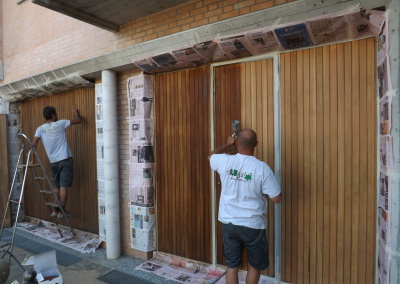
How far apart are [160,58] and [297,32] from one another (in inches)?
66.3

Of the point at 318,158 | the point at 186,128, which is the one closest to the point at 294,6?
the point at 318,158

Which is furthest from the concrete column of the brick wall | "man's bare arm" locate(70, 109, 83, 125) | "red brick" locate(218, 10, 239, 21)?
"red brick" locate(218, 10, 239, 21)

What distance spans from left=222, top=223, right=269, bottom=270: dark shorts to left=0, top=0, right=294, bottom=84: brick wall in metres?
2.21

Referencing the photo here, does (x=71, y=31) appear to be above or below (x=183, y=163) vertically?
above

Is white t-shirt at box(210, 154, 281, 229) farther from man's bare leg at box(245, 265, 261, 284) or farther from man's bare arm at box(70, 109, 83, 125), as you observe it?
man's bare arm at box(70, 109, 83, 125)

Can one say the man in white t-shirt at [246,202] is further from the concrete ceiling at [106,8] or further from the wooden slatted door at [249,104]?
the concrete ceiling at [106,8]

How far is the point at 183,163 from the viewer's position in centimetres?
392

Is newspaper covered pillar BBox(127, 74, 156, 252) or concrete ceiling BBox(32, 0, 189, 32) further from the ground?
concrete ceiling BBox(32, 0, 189, 32)

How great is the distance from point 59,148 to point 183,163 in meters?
2.52

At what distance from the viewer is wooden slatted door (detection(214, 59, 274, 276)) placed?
324 cm

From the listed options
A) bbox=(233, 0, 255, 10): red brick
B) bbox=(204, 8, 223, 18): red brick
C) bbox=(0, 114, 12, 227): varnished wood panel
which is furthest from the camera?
bbox=(0, 114, 12, 227): varnished wood panel

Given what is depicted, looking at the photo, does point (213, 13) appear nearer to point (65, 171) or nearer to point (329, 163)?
point (329, 163)

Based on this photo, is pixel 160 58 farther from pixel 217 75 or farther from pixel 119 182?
pixel 119 182

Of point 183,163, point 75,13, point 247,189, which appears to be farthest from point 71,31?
point 247,189
